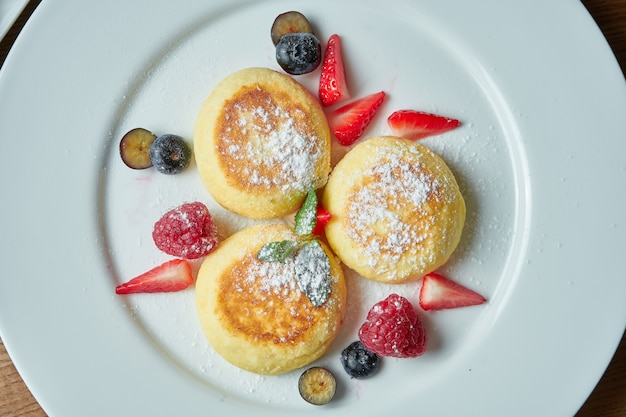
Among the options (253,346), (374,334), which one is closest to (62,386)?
(253,346)

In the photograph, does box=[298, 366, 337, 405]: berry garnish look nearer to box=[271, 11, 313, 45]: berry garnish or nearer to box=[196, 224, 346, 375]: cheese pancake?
box=[196, 224, 346, 375]: cheese pancake

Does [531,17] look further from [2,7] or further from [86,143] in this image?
[2,7]

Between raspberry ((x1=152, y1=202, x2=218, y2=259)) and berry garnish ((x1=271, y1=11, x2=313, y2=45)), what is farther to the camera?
berry garnish ((x1=271, y1=11, x2=313, y2=45))

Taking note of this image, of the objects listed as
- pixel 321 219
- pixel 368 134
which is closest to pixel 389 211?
pixel 321 219

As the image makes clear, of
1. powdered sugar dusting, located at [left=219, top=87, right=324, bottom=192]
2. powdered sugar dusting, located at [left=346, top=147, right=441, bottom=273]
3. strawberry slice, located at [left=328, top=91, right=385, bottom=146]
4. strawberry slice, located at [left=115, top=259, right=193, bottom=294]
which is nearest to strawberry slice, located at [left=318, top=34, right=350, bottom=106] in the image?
strawberry slice, located at [left=328, top=91, right=385, bottom=146]

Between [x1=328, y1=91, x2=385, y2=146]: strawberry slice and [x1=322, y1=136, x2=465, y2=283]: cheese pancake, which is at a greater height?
[x1=328, y1=91, x2=385, y2=146]: strawberry slice

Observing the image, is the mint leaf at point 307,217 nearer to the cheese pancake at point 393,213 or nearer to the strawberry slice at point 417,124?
the cheese pancake at point 393,213
